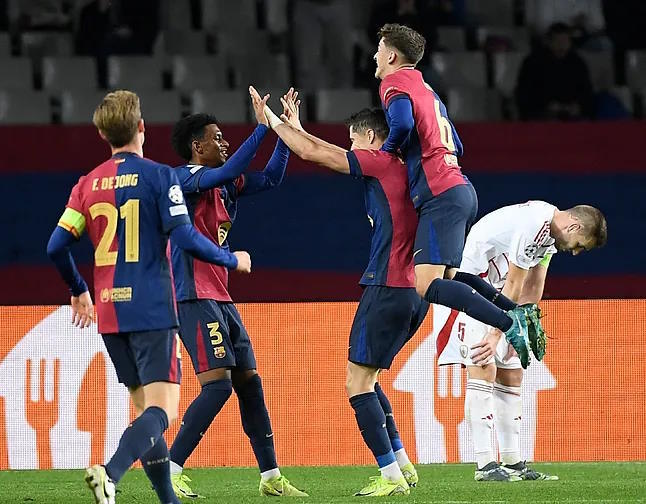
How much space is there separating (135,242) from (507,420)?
3048 millimetres

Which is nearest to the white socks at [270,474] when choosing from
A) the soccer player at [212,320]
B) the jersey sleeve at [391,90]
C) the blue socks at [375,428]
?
the soccer player at [212,320]

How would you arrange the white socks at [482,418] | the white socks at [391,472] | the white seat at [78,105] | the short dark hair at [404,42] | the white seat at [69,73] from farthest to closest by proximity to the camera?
1. the white seat at [69,73]
2. the white seat at [78,105]
3. the white socks at [482,418]
4. the short dark hair at [404,42]
5. the white socks at [391,472]

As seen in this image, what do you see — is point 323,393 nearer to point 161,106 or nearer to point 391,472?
point 391,472

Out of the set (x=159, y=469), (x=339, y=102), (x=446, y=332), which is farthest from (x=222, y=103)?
(x=159, y=469)

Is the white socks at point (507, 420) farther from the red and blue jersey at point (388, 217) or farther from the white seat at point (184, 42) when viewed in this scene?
the white seat at point (184, 42)

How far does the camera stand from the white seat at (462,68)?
533 inches

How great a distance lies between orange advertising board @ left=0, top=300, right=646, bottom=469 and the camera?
917 cm

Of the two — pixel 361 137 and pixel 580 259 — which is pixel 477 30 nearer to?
pixel 580 259

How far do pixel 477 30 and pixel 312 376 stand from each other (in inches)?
235

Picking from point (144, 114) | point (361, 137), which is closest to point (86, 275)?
point (144, 114)

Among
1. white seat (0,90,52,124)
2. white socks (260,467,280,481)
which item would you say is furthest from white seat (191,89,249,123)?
white socks (260,467,280,481)

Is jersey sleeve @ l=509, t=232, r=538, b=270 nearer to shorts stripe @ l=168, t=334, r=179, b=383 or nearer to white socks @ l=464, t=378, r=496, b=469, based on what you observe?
white socks @ l=464, t=378, r=496, b=469

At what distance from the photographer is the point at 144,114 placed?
42.0 feet

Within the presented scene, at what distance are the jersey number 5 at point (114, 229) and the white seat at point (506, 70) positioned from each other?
842 centimetres
